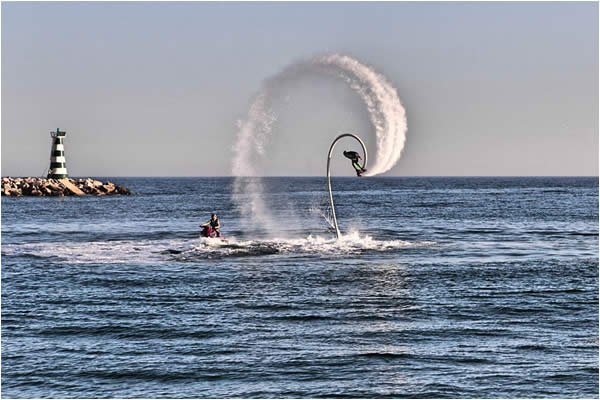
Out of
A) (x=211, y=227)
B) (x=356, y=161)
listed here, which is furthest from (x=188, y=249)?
(x=356, y=161)

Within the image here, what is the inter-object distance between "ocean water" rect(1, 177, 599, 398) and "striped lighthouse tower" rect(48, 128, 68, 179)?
83.2 meters

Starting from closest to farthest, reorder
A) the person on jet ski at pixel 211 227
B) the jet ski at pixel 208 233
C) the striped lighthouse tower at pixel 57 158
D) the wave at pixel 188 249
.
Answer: the wave at pixel 188 249, the person on jet ski at pixel 211 227, the jet ski at pixel 208 233, the striped lighthouse tower at pixel 57 158

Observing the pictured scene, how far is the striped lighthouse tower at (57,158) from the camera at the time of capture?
136m

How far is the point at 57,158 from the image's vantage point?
141125 millimetres

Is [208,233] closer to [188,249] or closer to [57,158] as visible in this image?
[188,249]

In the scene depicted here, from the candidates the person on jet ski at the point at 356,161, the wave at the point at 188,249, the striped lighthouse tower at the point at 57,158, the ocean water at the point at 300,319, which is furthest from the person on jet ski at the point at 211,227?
the striped lighthouse tower at the point at 57,158

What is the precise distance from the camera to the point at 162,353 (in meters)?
26.1

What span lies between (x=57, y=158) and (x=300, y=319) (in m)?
119

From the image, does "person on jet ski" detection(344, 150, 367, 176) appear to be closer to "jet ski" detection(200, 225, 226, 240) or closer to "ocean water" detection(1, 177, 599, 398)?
"ocean water" detection(1, 177, 599, 398)

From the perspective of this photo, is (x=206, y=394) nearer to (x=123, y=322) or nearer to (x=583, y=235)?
(x=123, y=322)

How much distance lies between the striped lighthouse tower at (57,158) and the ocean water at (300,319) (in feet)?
273

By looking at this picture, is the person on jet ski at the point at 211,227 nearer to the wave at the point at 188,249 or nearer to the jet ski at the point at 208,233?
the jet ski at the point at 208,233

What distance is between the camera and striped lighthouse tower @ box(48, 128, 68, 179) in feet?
447

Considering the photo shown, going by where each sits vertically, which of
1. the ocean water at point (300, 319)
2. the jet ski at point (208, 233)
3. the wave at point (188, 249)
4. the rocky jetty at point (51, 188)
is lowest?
the ocean water at point (300, 319)
